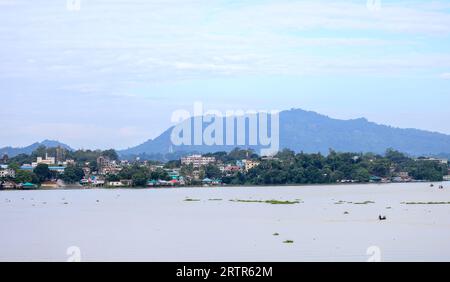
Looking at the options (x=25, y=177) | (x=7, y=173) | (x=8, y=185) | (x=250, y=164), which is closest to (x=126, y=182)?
(x=25, y=177)

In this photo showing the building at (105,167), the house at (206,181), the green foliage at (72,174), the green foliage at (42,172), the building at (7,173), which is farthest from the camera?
the house at (206,181)

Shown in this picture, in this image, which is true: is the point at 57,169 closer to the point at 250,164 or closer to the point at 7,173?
the point at 7,173

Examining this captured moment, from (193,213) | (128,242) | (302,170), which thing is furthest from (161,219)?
(302,170)

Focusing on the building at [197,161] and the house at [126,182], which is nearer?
the house at [126,182]

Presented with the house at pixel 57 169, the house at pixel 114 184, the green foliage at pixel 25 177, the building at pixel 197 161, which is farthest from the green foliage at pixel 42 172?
the building at pixel 197 161

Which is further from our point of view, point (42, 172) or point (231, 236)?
point (42, 172)

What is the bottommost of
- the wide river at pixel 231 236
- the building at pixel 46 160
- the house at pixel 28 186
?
the house at pixel 28 186

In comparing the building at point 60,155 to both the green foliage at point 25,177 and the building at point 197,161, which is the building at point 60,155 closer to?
the building at point 197,161

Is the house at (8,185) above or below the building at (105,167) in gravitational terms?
below

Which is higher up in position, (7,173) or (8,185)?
Answer: (7,173)

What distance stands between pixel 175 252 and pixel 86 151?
12817 cm
